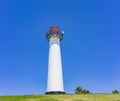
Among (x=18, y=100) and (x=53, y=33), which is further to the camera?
(x=53, y=33)

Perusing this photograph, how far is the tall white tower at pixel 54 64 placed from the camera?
140 feet

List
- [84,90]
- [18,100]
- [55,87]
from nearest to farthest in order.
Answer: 1. [18,100]
2. [55,87]
3. [84,90]

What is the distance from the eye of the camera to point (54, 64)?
145 ft

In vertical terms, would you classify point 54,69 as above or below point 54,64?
below

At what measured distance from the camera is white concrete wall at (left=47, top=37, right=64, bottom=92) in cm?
4284

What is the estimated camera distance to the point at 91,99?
31.1 meters

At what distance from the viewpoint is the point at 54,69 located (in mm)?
43906

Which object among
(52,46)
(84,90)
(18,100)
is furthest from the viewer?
(84,90)

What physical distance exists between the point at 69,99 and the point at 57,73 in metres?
12.9

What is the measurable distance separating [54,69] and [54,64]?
94cm

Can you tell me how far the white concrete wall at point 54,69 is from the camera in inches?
1687

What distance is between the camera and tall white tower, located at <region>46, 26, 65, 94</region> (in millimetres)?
42709

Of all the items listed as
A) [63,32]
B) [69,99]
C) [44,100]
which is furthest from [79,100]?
[63,32]

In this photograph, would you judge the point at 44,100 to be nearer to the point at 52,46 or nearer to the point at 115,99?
the point at 115,99
